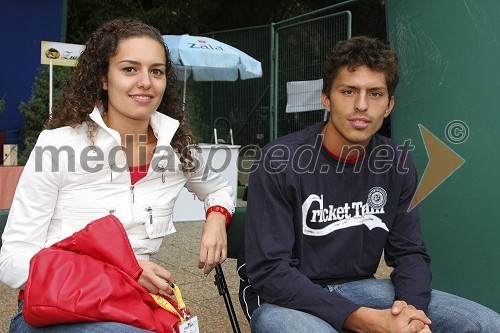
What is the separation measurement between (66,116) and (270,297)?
104cm

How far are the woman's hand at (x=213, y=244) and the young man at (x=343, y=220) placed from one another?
0.12 metres

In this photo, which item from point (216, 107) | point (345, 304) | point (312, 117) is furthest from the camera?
point (216, 107)

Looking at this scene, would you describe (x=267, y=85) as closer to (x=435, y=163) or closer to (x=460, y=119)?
(x=435, y=163)

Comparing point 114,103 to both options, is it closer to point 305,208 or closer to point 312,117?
point 305,208

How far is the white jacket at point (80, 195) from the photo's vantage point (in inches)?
80.9

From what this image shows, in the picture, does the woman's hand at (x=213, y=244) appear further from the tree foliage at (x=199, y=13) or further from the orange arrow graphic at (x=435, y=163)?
the tree foliage at (x=199, y=13)

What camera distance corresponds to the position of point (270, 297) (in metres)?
2.17

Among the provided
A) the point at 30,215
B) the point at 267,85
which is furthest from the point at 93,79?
the point at 267,85

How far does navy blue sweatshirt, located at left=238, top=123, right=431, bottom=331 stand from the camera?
2.16m

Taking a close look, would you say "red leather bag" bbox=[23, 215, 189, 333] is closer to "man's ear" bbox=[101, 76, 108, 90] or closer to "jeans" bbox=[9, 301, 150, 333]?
"jeans" bbox=[9, 301, 150, 333]

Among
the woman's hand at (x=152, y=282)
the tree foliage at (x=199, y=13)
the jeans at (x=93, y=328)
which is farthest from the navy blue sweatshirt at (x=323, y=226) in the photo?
the tree foliage at (x=199, y=13)

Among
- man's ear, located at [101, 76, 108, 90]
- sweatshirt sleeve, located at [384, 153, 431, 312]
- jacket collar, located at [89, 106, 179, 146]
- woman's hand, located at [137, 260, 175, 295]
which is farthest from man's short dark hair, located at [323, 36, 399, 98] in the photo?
woman's hand, located at [137, 260, 175, 295]

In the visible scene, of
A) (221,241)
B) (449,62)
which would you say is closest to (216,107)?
(449,62)

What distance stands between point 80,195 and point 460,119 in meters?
1.92
